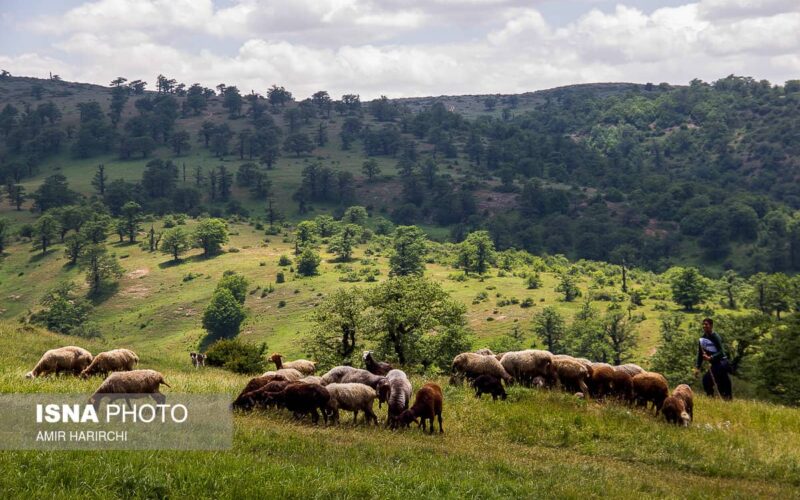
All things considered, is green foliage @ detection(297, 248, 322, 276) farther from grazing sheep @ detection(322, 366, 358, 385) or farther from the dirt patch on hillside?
grazing sheep @ detection(322, 366, 358, 385)

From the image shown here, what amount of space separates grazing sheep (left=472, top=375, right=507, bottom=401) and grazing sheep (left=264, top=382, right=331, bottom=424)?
6.10m

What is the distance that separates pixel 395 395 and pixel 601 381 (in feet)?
29.0

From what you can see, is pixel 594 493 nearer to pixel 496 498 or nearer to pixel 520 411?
pixel 496 498

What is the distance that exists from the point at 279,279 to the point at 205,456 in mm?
120503

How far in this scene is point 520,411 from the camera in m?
17.7

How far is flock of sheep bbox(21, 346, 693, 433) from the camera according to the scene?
15797mm

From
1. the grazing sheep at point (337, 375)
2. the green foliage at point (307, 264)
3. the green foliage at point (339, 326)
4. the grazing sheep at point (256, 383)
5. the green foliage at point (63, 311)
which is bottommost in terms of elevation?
the green foliage at point (63, 311)

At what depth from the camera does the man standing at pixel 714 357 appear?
19.9 metres

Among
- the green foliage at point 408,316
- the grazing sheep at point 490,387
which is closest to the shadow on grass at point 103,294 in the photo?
the green foliage at point 408,316

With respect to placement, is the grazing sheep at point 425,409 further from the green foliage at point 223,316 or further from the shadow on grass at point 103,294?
the shadow on grass at point 103,294

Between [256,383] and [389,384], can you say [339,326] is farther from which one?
[389,384]

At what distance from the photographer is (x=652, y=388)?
18969mm

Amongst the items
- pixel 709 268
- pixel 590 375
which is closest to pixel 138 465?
pixel 590 375

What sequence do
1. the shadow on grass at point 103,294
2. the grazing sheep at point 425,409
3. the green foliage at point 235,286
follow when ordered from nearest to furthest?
the grazing sheep at point 425,409, the green foliage at point 235,286, the shadow on grass at point 103,294
